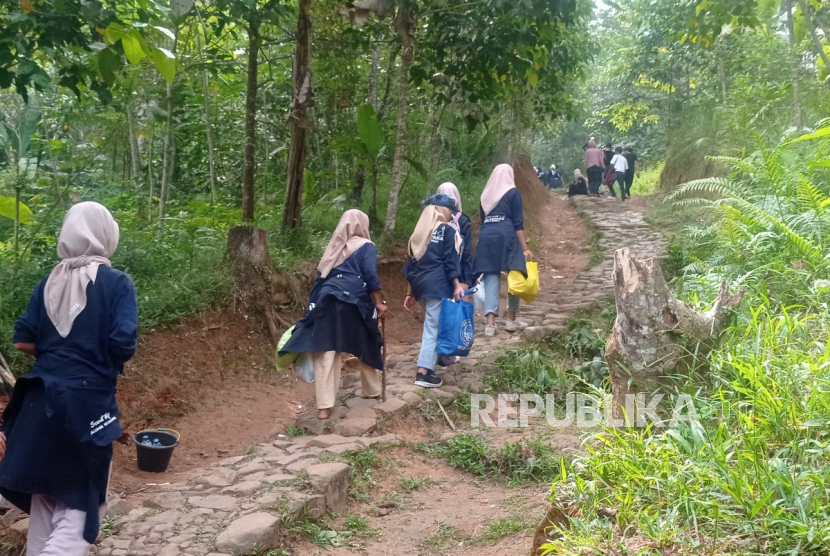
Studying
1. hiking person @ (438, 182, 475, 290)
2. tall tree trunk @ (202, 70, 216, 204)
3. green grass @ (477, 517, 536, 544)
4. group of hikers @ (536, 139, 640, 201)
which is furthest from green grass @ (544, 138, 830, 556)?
group of hikers @ (536, 139, 640, 201)

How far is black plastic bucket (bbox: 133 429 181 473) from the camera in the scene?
4.59 metres

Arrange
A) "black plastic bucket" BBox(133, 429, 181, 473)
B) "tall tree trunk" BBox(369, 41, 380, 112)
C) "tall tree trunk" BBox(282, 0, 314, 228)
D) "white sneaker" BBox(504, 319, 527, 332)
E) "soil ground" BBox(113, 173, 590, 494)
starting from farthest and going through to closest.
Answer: "tall tree trunk" BBox(369, 41, 380, 112)
"tall tree trunk" BBox(282, 0, 314, 228)
"white sneaker" BBox(504, 319, 527, 332)
"soil ground" BBox(113, 173, 590, 494)
"black plastic bucket" BBox(133, 429, 181, 473)

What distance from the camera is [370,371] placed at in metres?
5.78

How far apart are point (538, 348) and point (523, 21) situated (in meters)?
3.85

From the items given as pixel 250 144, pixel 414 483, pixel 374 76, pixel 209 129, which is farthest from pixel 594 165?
pixel 414 483

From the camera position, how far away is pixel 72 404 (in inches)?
121

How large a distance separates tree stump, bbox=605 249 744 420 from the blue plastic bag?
7.89ft

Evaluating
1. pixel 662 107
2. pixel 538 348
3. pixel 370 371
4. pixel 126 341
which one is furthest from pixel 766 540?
pixel 662 107

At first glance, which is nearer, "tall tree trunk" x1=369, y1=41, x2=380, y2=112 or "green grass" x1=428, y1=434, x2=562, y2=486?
"green grass" x1=428, y1=434, x2=562, y2=486

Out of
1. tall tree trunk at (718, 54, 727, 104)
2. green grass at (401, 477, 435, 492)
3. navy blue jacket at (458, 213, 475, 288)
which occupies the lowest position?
green grass at (401, 477, 435, 492)

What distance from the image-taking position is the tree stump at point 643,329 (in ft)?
12.0

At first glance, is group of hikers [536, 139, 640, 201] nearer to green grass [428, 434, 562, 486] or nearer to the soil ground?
the soil ground

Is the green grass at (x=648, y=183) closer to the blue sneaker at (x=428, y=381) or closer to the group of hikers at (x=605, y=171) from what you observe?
the group of hikers at (x=605, y=171)

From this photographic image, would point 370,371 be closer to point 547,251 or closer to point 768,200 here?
point 768,200
